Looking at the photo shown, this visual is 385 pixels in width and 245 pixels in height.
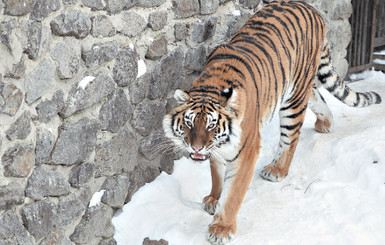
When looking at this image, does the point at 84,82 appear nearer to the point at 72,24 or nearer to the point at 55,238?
the point at 72,24

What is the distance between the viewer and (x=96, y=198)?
3.68 m

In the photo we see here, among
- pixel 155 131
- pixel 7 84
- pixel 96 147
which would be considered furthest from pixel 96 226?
pixel 7 84

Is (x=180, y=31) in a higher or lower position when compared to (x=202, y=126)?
higher

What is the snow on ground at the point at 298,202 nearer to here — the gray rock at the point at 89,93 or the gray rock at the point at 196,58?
the gray rock at the point at 196,58

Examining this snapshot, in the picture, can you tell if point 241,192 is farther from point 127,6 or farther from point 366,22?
point 366,22

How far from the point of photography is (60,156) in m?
3.28

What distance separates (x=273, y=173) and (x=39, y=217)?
2038 millimetres

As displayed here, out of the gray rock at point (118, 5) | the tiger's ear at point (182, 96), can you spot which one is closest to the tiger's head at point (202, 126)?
the tiger's ear at point (182, 96)

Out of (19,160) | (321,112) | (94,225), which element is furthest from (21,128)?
(321,112)

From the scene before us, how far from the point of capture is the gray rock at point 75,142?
10.7 ft

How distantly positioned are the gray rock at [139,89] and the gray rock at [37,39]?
898 millimetres

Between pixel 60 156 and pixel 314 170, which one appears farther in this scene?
pixel 314 170

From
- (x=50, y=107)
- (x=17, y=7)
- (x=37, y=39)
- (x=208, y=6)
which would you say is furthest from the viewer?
(x=208, y=6)

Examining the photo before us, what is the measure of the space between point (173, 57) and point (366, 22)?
3.45 metres
